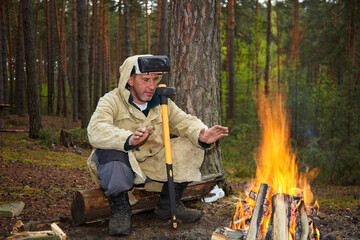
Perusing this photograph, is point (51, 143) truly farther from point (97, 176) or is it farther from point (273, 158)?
point (273, 158)

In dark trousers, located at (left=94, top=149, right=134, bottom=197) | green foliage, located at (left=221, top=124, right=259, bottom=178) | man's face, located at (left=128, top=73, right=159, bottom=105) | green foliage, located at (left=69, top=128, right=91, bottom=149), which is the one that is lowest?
green foliage, located at (left=221, top=124, right=259, bottom=178)

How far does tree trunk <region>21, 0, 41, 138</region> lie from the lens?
979cm

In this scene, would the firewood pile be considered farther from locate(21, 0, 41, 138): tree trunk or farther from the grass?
locate(21, 0, 41, 138): tree trunk

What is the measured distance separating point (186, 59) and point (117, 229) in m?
2.55

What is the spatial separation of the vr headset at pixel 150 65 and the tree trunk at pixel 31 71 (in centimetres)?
797

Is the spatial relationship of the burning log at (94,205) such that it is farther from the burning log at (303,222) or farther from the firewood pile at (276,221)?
the burning log at (303,222)

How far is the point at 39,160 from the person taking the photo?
733 centimetres

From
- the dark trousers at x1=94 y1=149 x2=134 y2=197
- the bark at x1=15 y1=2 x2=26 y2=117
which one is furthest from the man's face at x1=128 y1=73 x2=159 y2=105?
the bark at x1=15 y1=2 x2=26 y2=117

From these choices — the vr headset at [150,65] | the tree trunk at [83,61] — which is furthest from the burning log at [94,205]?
the tree trunk at [83,61]

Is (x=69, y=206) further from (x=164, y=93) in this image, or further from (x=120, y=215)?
(x=164, y=93)

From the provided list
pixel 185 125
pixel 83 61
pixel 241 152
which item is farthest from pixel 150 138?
pixel 83 61

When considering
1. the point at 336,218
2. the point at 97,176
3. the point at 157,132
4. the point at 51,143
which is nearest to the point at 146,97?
the point at 157,132

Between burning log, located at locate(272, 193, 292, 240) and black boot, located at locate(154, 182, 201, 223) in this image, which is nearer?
burning log, located at locate(272, 193, 292, 240)

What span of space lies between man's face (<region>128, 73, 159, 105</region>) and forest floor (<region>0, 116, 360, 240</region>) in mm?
1505
